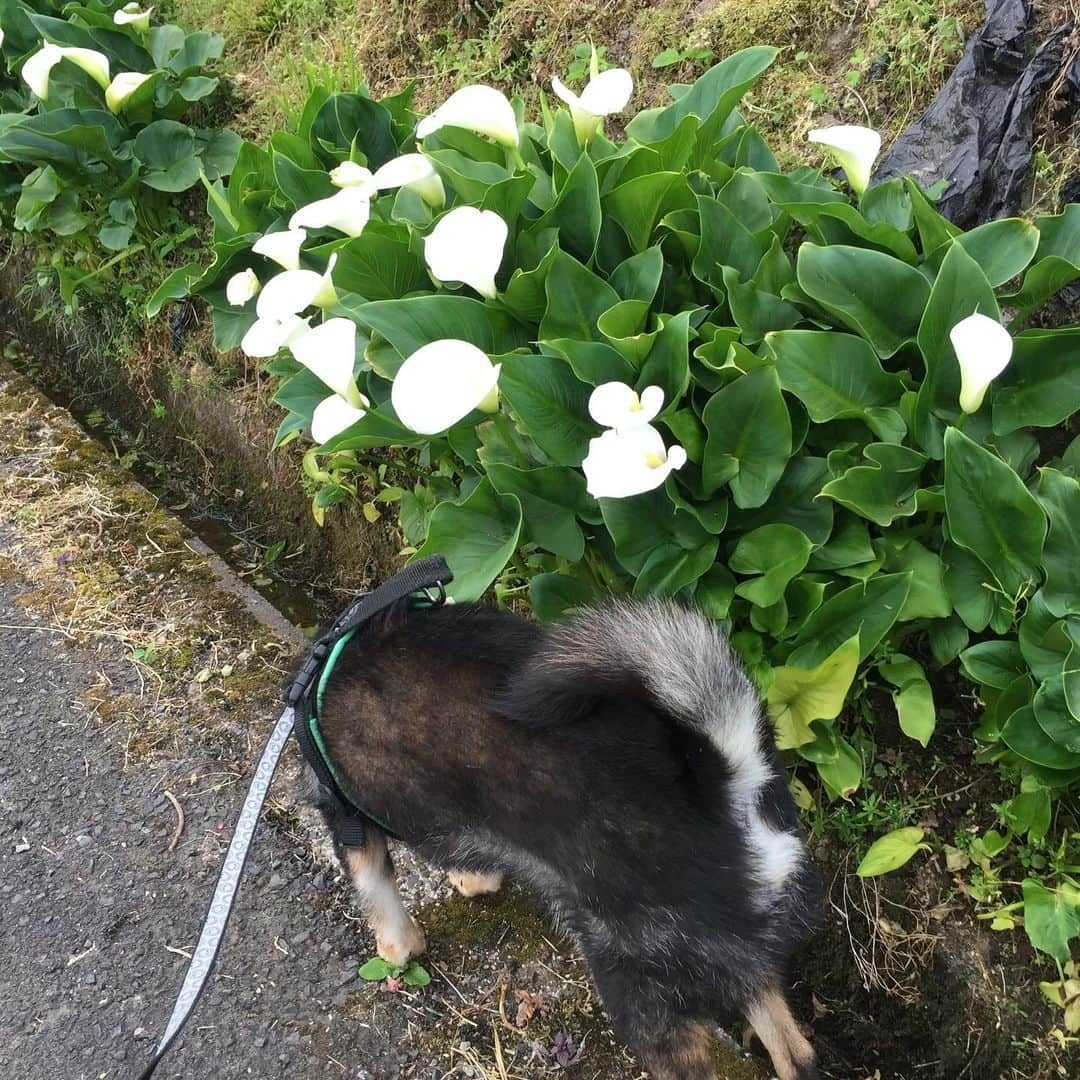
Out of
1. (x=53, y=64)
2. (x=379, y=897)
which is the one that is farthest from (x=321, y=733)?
(x=53, y=64)

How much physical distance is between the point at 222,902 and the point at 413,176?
1.64 metres

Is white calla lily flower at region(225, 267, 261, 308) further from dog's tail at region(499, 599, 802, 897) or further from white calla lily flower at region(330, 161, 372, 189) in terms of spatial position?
dog's tail at region(499, 599, 802, 897)

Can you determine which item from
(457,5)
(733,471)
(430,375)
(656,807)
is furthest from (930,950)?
(457,5)

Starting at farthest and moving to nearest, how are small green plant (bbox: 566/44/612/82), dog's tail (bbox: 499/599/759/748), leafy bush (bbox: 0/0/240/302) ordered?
1. leafy bush (bbox: 0/0/240/302)
2. small green plant (bbox: 566/44/612/82)
3. dog's tail (bbox: 499/599/759/748)

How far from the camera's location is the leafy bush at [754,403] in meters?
1.75

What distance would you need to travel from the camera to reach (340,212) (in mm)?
2053

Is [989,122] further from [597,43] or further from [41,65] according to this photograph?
[41,65]

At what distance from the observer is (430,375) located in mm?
1708

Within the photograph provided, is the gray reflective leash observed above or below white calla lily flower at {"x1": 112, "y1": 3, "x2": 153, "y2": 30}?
below

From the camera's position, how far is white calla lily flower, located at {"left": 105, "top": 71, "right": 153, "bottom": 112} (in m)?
3.36

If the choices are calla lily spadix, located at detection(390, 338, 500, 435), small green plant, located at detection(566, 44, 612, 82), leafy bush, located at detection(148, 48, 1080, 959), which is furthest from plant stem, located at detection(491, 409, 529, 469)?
small green plant, located at detection(566, 44, 612, 82)

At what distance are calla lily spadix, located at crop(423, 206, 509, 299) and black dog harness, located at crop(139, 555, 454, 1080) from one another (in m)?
0.64

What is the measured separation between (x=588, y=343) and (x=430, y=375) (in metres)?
0.37

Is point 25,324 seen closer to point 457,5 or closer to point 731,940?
point 457,5
